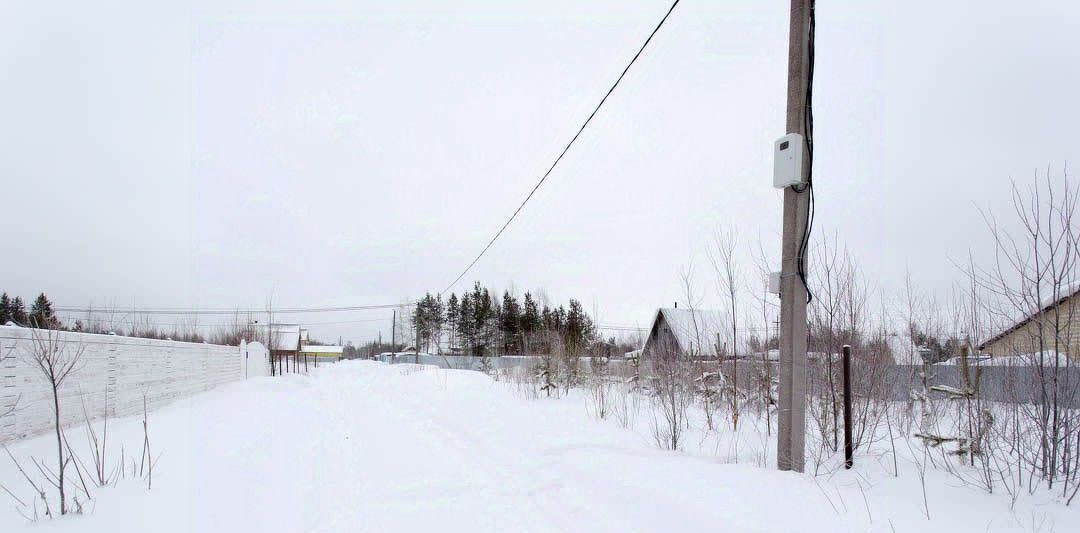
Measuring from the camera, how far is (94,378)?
8.96 metres

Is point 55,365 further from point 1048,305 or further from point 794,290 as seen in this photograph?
point 1048,305

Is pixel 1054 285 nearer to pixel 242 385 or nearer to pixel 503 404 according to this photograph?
pixel 503 404

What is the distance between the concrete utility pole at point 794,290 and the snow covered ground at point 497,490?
0.36 m

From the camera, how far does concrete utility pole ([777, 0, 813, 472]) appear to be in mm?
4680

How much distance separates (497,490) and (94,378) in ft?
25.7

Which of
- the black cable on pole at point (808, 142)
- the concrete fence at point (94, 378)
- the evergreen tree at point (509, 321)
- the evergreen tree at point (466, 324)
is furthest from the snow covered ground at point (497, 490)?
the evergreen tree at point (466, 324)

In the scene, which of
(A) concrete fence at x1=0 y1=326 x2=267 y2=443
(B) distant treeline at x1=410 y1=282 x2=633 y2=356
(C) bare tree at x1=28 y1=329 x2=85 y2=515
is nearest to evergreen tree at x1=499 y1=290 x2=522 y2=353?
(B) distant treeline at x1=410 y1=282 x2=633 y2=356

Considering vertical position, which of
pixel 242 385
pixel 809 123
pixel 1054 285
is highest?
pixel 809 123

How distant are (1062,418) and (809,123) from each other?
286cm

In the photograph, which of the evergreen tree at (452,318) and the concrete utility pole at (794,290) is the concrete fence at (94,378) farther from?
the evergreen tree at (452,318)

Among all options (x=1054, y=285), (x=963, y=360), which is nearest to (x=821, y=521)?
(x=1054, y=285)

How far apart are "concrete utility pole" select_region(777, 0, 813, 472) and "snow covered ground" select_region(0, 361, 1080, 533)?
14.1 inches

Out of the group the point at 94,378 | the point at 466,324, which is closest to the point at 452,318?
the point at 466,324

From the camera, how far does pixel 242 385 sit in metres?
19.4
